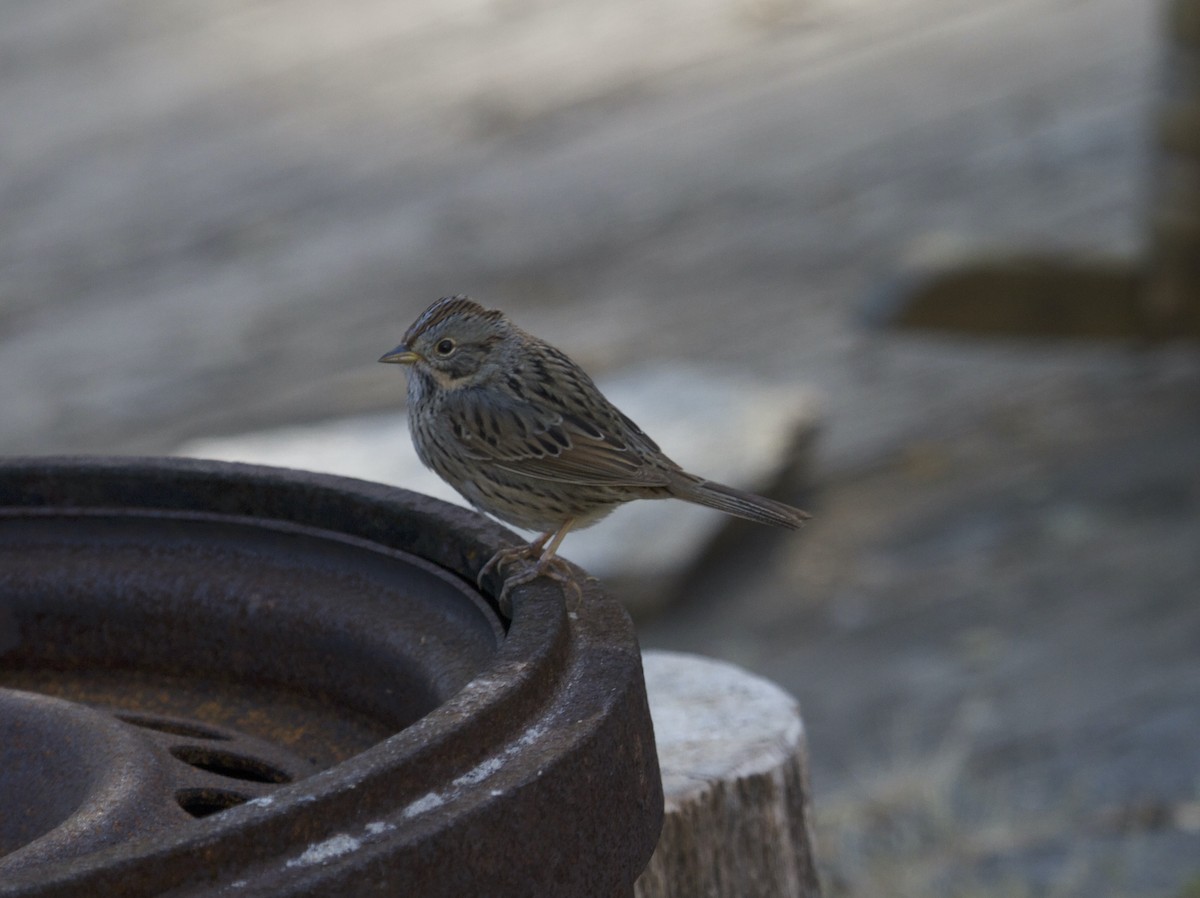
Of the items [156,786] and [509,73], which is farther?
[509,73]

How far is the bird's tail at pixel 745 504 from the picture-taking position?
319 cm

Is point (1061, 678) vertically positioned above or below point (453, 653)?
below

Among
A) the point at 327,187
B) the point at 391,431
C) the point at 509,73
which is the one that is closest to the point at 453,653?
the point at 391,431

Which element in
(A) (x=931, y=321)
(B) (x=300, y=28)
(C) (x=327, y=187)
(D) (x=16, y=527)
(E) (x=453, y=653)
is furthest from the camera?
(B) (x=300, y=28)

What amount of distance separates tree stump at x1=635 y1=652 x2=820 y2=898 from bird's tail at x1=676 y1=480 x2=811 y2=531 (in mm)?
467

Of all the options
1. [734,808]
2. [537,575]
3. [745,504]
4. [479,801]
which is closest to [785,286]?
Answer: [745,504]

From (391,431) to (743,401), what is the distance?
57.9 inches

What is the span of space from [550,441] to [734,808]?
3.49 ft

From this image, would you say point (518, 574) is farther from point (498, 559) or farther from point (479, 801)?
point (479, 801)

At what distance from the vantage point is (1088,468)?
7.27 meters

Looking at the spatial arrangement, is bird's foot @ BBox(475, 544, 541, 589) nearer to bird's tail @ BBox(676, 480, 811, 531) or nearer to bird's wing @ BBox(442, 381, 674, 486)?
bird's tail @ BBox(676, 480, 811, 531)

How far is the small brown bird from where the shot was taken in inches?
137

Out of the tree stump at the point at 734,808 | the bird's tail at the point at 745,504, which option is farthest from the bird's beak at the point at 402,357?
the tree stump at the point at 734,808

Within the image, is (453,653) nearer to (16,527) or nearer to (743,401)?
(16,527)
